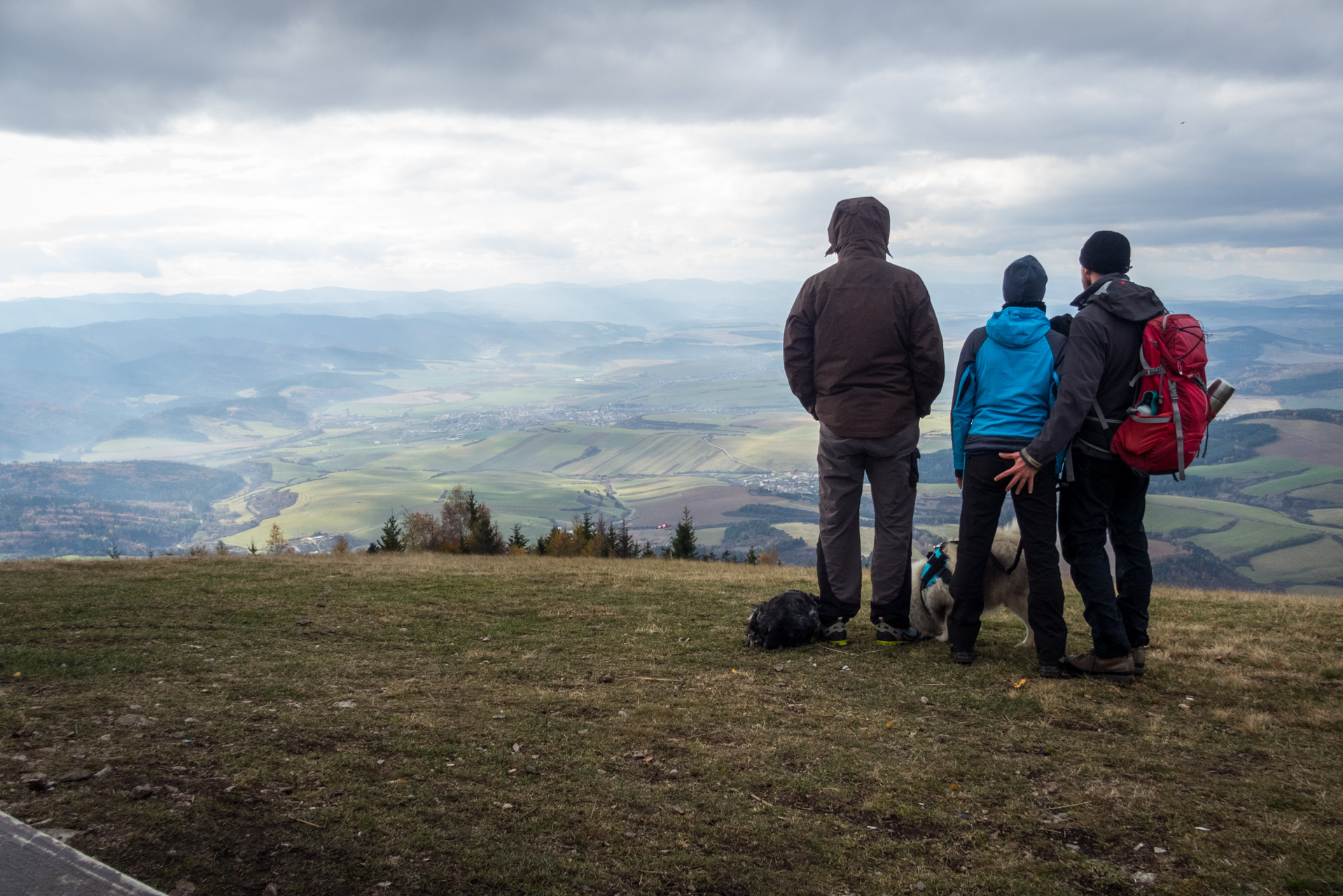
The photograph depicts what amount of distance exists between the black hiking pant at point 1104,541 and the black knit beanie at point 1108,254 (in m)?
1.30

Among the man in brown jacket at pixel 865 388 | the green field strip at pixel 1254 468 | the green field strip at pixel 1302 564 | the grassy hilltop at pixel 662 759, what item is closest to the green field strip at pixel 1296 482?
the green field strip at pixel 1254 468

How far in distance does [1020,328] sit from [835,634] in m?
2.92

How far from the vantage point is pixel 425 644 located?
22.2 feet

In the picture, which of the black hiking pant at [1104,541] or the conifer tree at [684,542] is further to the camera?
the conifer tree at [684,542]

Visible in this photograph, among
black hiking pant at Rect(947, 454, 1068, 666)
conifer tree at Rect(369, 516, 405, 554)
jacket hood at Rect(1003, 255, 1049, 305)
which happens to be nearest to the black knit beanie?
jacket hood at Rect(1003, 255, 1049, 305)

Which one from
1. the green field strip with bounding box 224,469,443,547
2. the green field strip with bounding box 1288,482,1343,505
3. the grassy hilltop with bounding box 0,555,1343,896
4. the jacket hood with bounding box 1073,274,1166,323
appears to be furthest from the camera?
the green field strip with bounding box 224,469,443,547

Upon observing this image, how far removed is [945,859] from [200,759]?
347 centimetres

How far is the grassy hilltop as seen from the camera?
9.52 feet

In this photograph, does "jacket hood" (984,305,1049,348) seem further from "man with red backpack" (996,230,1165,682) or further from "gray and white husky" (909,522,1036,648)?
"gray and white husky" (909,522,1036,648)

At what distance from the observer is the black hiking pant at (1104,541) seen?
518 centimetres

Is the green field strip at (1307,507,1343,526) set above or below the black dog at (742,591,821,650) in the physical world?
below

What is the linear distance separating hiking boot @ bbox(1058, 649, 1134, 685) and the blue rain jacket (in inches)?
63.4

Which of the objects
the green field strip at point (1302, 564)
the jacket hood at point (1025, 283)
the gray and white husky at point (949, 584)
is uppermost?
the jacket hood at point (1025, 283)

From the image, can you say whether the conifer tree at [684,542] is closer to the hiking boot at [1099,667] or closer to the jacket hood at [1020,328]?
the hiking boot at [1099,667]
